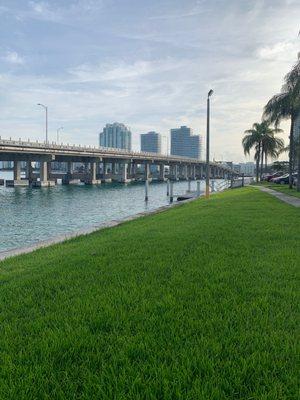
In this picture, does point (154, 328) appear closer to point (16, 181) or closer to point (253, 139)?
point (253, 139)

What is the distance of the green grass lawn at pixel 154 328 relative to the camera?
313 cm

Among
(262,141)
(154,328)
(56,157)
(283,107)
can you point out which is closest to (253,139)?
(262,141)

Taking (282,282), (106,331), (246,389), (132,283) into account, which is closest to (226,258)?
(282,282)

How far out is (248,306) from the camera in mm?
4758

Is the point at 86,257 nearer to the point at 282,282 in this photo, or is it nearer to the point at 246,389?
the point at 282,282

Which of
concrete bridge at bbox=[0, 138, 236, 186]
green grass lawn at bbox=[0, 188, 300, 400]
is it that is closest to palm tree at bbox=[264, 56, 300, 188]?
concrete bridge at bbox=[0, 138, 236, 186]

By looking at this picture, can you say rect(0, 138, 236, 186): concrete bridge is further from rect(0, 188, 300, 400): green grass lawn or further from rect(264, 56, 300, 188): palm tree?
rect(0, 188, 300, 400): green grass lawn

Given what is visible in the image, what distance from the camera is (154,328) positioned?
163 inches

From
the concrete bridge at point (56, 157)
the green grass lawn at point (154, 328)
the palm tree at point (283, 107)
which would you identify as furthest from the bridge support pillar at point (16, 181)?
the green grass lawn at point (154, 328)

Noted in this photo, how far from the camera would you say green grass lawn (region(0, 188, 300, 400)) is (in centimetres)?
313

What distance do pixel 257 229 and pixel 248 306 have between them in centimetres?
688

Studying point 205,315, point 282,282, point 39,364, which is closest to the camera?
point 39,364

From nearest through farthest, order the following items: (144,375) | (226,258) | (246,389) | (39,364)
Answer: (246,389) < (144,375) < (39,364) < (226,258)

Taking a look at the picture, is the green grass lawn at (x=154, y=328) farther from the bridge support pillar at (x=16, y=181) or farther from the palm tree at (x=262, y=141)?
the bridge support pillar at (x=16, y=181)
